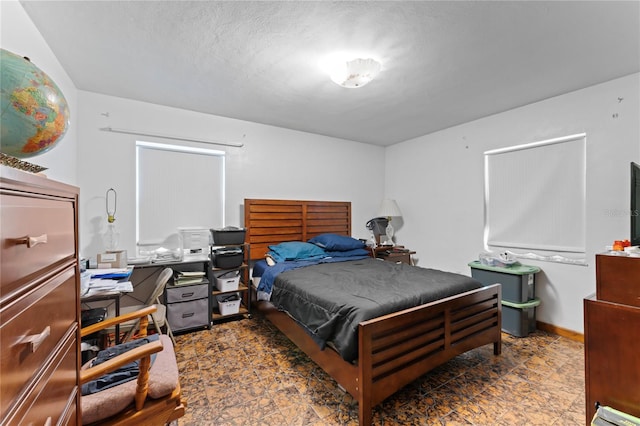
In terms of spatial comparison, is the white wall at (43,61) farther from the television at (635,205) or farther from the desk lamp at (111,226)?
the television at (635,205)

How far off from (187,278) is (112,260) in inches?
27.2

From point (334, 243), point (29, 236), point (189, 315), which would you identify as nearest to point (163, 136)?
point (189, 315)

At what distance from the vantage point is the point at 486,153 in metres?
3.55

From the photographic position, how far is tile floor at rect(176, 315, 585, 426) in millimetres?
1775

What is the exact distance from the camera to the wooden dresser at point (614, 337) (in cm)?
145

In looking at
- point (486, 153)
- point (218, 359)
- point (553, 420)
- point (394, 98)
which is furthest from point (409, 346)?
point (486, 153)

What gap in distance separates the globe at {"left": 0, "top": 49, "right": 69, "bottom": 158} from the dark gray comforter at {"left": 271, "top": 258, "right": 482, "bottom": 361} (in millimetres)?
1686

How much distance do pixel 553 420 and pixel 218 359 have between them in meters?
2.45

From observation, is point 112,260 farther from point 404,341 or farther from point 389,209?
point 389,209

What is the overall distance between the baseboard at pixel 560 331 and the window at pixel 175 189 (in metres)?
3.88

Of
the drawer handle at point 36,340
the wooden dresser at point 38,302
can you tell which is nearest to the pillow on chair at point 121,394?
the wooden dresser at point 38,302

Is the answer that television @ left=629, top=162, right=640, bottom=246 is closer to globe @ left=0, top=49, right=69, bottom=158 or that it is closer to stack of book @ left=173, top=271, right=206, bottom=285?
globe @ left=0, top=49, right=69, bottom=158

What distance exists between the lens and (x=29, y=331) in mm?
664

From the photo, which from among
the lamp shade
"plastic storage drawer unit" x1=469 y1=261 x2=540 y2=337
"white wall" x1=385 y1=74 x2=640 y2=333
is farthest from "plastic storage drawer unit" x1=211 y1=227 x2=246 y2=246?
"plastic storage drawer unit" x1=469 y1=261 x2=540 y2=337
